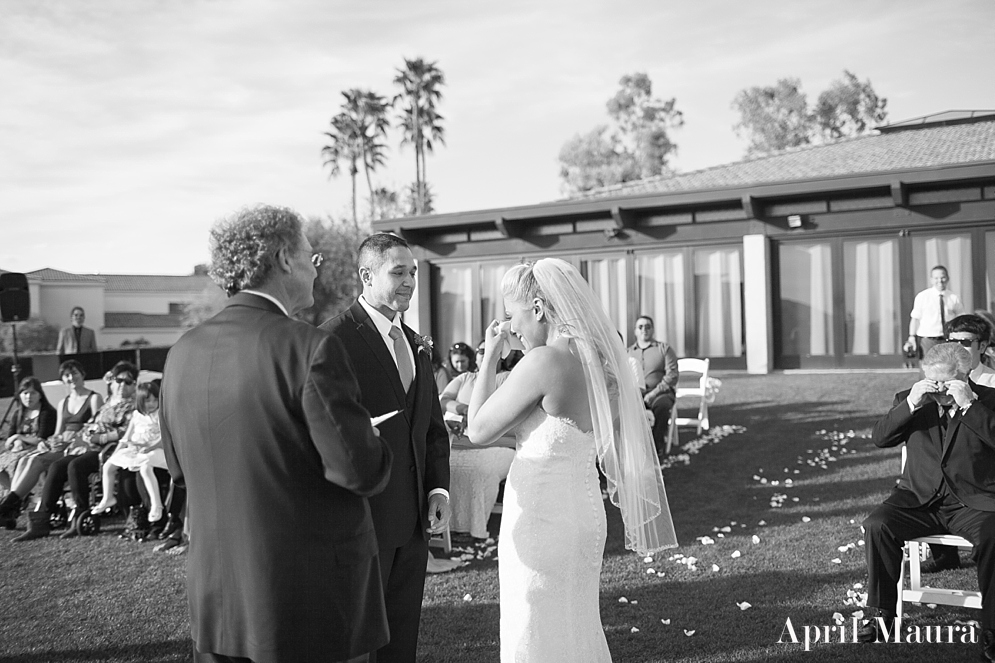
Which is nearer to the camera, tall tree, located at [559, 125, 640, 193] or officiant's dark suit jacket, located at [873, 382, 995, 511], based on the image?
officiant's dark suit jacket, located at [873, 382, 995, 511]

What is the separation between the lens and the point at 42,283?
5797cm

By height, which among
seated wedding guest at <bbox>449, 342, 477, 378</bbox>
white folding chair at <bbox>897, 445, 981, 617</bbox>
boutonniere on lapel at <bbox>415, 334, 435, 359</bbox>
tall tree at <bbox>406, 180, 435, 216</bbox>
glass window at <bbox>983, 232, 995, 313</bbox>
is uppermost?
tall tree at <bbox>406, 180, 435, 216</bbox>

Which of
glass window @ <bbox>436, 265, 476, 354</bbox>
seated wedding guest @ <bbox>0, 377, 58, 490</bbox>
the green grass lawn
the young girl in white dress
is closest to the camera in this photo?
the green grass lawn

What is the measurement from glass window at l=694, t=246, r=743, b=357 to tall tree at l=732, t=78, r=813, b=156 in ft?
84.9

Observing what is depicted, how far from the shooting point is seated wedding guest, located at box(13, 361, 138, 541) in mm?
7504

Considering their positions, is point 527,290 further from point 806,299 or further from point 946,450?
point 806,299

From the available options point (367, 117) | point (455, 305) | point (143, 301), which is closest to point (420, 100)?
point (367, 117)

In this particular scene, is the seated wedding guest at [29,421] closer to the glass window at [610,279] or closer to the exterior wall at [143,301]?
the glass window at [610,279]

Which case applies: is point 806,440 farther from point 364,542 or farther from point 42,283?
point 42,283

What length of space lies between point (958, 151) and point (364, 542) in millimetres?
20301

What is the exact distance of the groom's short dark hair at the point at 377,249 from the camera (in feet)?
11.3

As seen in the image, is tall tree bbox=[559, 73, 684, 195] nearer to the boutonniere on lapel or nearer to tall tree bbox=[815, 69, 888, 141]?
tall tree bbox=[815, 69, 888, 141]

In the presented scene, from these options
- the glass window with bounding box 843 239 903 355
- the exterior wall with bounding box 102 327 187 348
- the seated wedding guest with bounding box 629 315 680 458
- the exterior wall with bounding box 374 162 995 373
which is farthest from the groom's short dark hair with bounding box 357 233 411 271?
the exterior wall with bounding box 102 327 187 348

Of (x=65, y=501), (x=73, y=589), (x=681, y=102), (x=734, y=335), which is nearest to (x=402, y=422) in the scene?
(x=73, y=589)
